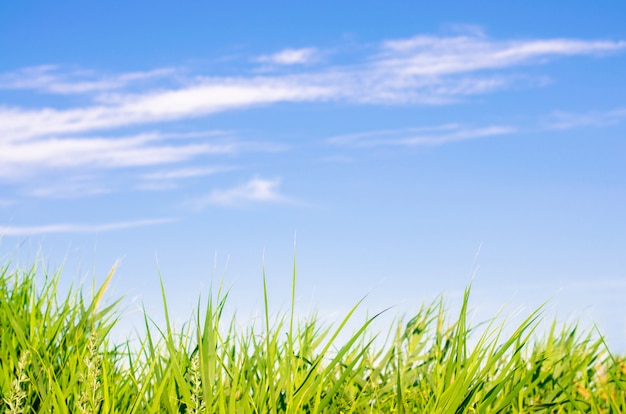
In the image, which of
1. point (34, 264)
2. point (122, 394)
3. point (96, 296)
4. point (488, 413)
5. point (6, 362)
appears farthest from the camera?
point (34, 264)

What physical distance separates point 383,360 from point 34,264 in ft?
6.80

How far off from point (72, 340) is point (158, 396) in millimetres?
1277

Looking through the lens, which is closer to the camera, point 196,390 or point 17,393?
point 196,390

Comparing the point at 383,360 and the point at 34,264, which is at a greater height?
the point at 34,264

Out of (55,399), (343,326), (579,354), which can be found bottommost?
(55,399)

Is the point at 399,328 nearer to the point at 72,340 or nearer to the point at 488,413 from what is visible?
the point at 488,413

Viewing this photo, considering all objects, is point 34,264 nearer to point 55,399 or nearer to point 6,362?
point 6,362

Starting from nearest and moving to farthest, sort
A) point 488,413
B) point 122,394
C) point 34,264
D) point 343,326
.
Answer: point 343,326 < point 488,413 < point 122,394 < point 34,264

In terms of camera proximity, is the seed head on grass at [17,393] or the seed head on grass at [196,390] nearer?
the seed head on grass at [196,390]

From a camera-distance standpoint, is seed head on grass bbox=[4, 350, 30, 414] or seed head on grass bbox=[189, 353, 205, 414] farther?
seed head on grass bbox=[4, 350, 30, 414]

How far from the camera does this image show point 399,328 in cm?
383

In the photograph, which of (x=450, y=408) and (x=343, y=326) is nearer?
(x=450, y=408)

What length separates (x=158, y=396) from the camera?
2.29 m

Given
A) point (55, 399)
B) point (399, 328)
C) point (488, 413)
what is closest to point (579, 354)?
point (399, 328)
